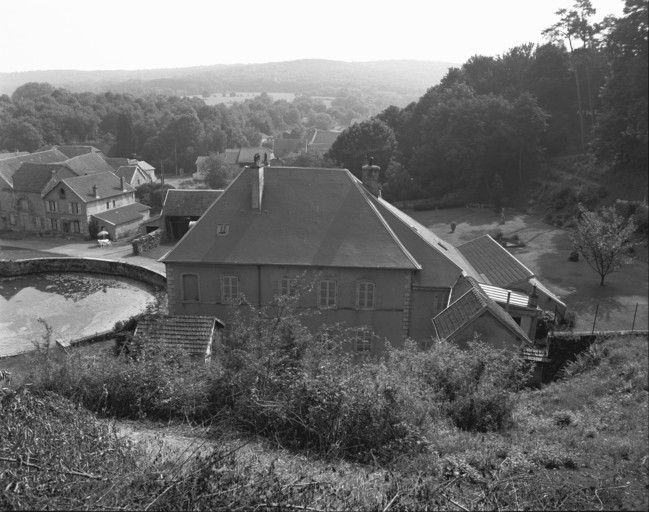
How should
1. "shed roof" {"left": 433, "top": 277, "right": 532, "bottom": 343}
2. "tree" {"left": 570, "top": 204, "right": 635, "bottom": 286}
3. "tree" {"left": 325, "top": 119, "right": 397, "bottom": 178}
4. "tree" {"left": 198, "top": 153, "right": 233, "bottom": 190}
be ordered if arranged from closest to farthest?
"tree" {"left": 570, "top": 204, "right": 635, "bottom": 286}
"shed roof" {"left": 433, "top": 277, "right": 532, "bottom": 343}
"tree" {"left": 325, "top": 119, "right": 397, "bottom": 178}
"tree" {"left": 198, "top": 153, "right": 233, "bottom": 190}

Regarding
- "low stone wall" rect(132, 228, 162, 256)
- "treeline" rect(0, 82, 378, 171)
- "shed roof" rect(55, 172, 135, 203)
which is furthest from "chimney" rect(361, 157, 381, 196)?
"treeline" rect(0, 82, 378, 171)

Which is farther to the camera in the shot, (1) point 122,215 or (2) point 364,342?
(1) point 122,215

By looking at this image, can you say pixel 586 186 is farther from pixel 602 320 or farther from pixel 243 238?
pixel 243 238

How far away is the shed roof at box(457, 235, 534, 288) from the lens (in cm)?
1922

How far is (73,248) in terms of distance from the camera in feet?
142

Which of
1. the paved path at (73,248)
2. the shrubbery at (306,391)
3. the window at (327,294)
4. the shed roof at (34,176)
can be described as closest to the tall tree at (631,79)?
the shrubbery at (306,391)

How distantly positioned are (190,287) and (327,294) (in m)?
5.24

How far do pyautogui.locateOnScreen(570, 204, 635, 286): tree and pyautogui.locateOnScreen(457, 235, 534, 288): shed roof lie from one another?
318 centimetres

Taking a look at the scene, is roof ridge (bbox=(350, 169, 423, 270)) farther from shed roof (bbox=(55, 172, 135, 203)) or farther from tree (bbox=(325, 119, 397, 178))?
tree (bbox=(325, 119, 397, 178))

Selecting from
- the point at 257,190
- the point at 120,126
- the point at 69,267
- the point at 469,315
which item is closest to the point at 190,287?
the point at 257,190

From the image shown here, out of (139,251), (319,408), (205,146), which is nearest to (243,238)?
(319,408)

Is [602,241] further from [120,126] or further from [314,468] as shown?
[120,126]

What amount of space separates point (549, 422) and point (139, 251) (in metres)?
34.8

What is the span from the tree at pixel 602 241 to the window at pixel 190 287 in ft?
42.6
